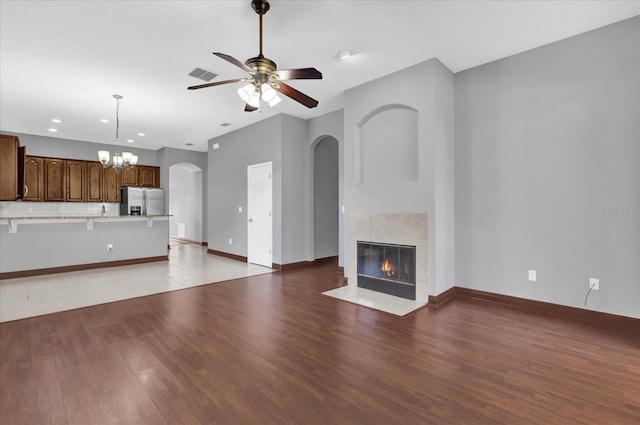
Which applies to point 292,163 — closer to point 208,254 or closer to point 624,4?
point 208,254

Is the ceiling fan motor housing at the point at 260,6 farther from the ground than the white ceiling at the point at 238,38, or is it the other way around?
the white ceiling at the point at 238,38

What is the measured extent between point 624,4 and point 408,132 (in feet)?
7.40

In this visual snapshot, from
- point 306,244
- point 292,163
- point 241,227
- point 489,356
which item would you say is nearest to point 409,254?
point 489,356

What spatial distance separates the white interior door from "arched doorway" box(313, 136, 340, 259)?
976mm

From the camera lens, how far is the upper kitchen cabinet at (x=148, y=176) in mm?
8961

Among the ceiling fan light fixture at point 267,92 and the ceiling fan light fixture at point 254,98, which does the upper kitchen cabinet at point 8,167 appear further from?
the ceiling fan light fixture at point 267,92

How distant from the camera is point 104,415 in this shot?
1787 millimetres

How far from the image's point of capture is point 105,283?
16.2 feet

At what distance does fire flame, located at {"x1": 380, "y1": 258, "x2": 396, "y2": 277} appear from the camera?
4.16 metres

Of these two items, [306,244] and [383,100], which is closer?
[383,100]

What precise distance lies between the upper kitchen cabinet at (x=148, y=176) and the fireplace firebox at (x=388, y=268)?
7505mm

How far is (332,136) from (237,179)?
2.65 metres

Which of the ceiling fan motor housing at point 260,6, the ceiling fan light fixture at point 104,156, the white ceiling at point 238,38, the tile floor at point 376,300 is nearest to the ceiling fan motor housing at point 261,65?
the ceiling fan motor housing at point 260,6

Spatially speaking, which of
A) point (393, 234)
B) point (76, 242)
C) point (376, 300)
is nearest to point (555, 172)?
point (393, 234)
